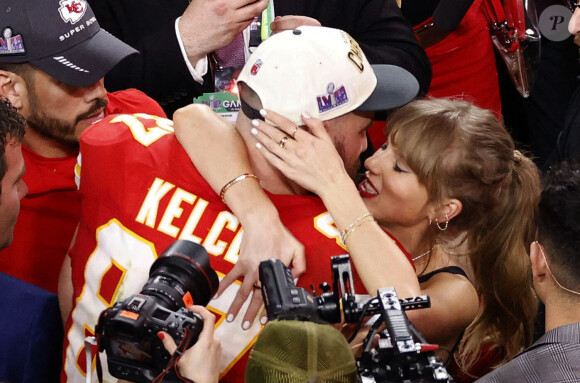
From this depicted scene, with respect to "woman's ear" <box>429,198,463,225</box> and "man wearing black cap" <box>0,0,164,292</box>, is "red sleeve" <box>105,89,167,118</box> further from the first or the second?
"woman's ear" <box>429,198,463,225</box>

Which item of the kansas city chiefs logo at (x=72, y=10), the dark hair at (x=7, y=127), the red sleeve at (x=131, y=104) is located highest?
the kansas city chiefs logo at (x=72, y=10)

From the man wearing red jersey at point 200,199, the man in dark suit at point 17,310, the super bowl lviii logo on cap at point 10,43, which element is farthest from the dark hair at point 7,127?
the super bowl lviii logo on cap at point 10,43

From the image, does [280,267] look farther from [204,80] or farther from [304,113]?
[204,80]

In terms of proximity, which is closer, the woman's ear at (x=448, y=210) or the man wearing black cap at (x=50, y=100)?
the man wearing black cap at (x=50, y=100)

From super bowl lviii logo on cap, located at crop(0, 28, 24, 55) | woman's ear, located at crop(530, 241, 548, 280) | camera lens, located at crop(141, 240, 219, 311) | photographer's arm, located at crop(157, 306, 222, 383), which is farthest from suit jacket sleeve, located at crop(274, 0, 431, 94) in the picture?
photographer's arm, located at crop(157, 306, 222, 383)

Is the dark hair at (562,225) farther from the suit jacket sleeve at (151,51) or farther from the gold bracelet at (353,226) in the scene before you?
the suit jacket sleeve at (151,51)

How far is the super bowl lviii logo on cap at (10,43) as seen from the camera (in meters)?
2.57

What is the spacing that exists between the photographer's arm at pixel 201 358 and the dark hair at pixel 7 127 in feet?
2.23

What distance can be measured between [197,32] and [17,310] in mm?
1242

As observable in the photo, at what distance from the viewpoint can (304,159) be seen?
7.27ft

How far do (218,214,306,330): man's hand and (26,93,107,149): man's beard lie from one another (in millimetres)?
911

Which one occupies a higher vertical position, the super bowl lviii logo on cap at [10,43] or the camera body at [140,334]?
the super bowl lviii logo on cap at [10,43]

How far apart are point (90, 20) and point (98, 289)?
1.01 meters

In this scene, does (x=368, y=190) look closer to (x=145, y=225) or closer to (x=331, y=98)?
(x=331, y=98)
